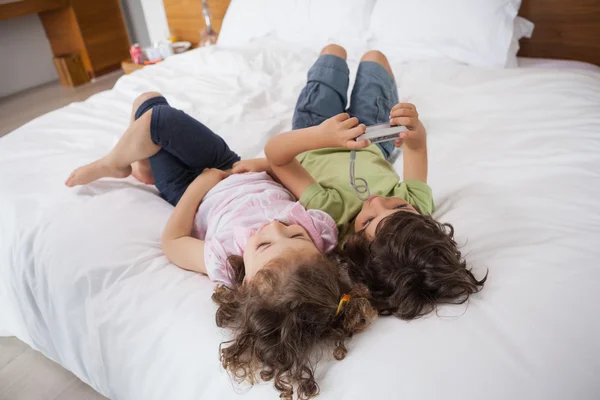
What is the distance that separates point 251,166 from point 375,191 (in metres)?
0.30

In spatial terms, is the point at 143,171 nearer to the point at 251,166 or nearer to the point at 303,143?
the point at 251,166

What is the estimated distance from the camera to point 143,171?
1091mm

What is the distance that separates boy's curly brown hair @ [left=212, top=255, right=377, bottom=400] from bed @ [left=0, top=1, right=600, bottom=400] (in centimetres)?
2

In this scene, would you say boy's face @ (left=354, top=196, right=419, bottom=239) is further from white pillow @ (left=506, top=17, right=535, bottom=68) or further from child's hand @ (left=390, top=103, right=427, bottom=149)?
white pillow @ (left=506, top=17, right=535, bottom=68)

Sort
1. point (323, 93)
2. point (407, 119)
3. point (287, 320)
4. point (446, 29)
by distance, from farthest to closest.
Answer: point (446, 29) → point (323, 93) → point (407, 119) → point (287, 320)

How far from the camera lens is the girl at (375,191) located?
26.5 inches

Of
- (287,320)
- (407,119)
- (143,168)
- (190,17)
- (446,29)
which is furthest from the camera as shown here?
(190,17)

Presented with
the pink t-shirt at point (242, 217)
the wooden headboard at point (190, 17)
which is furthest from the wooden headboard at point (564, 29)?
the wooden headboard at point (190, 17)

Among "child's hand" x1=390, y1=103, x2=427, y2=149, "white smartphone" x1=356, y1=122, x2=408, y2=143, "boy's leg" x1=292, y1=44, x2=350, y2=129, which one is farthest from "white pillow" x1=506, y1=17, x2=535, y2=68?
"white smartphone" x1=356, y1=122, x2=408, y2=143

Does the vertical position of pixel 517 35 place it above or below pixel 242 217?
above

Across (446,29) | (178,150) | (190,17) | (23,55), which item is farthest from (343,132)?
(23,55)

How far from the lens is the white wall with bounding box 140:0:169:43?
9.29 ft

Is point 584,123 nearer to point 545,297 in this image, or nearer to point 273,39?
point 545,297

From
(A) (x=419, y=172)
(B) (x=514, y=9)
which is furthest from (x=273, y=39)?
(A) (x=419, y=172)
